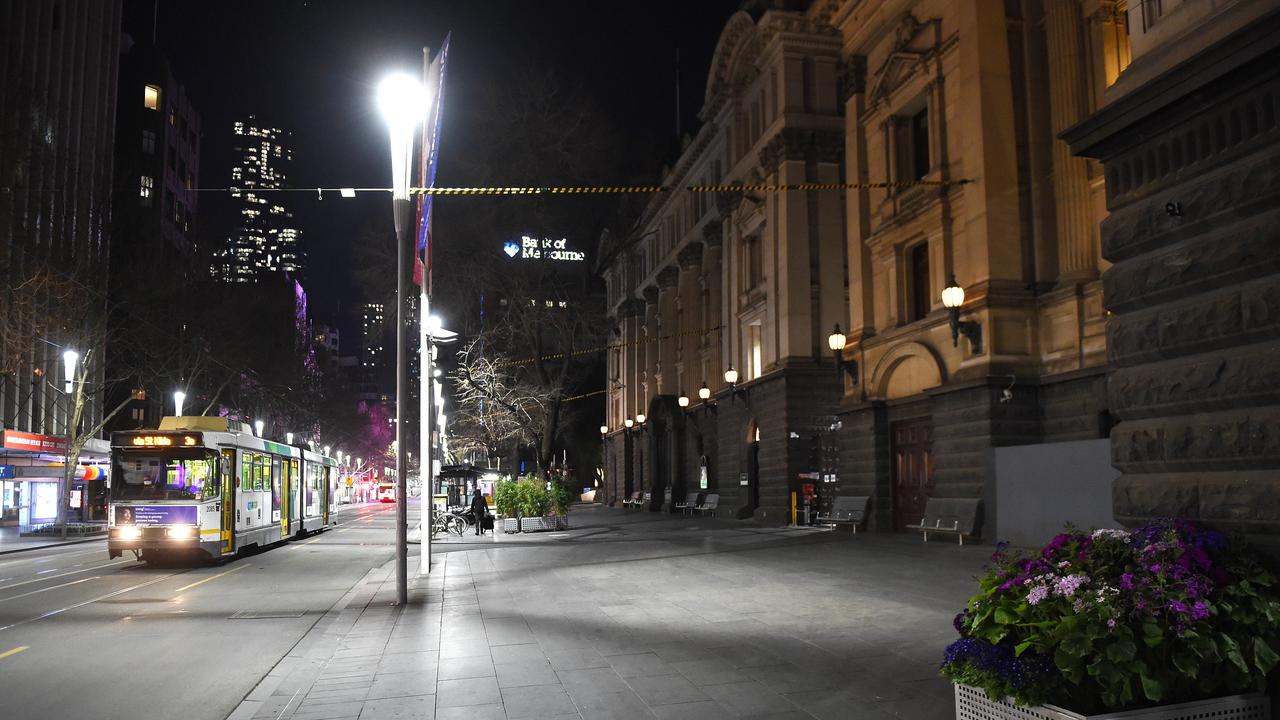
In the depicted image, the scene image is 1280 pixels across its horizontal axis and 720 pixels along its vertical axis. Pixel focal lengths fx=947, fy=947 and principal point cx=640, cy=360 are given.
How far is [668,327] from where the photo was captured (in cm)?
5641

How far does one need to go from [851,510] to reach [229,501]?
1748 cm

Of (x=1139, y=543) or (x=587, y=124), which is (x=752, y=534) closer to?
(x=587, y=124)

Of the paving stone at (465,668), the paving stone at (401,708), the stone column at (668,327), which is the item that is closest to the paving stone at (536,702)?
the paving stone at (401,708)

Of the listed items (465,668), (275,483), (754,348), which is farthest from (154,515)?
(754,348)

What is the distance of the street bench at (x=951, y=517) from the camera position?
22359 mm

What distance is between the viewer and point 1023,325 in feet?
74.7

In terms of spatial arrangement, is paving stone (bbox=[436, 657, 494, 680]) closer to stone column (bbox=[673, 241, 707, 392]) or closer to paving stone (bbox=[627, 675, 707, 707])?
paving stone (bbox=[627, 675, 707, 707])

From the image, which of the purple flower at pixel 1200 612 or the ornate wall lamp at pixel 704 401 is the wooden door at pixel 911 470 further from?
the purple flower at pixel 1200 612

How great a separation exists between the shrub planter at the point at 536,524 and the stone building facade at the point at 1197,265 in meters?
28.3

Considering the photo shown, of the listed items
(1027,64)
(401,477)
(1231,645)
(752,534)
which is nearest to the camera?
(1231,645)

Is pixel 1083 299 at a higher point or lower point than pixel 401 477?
higher

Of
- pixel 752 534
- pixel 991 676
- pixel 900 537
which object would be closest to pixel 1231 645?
pixel 991 676

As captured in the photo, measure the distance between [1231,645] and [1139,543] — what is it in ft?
2.53

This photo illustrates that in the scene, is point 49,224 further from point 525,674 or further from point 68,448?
point 525,674
